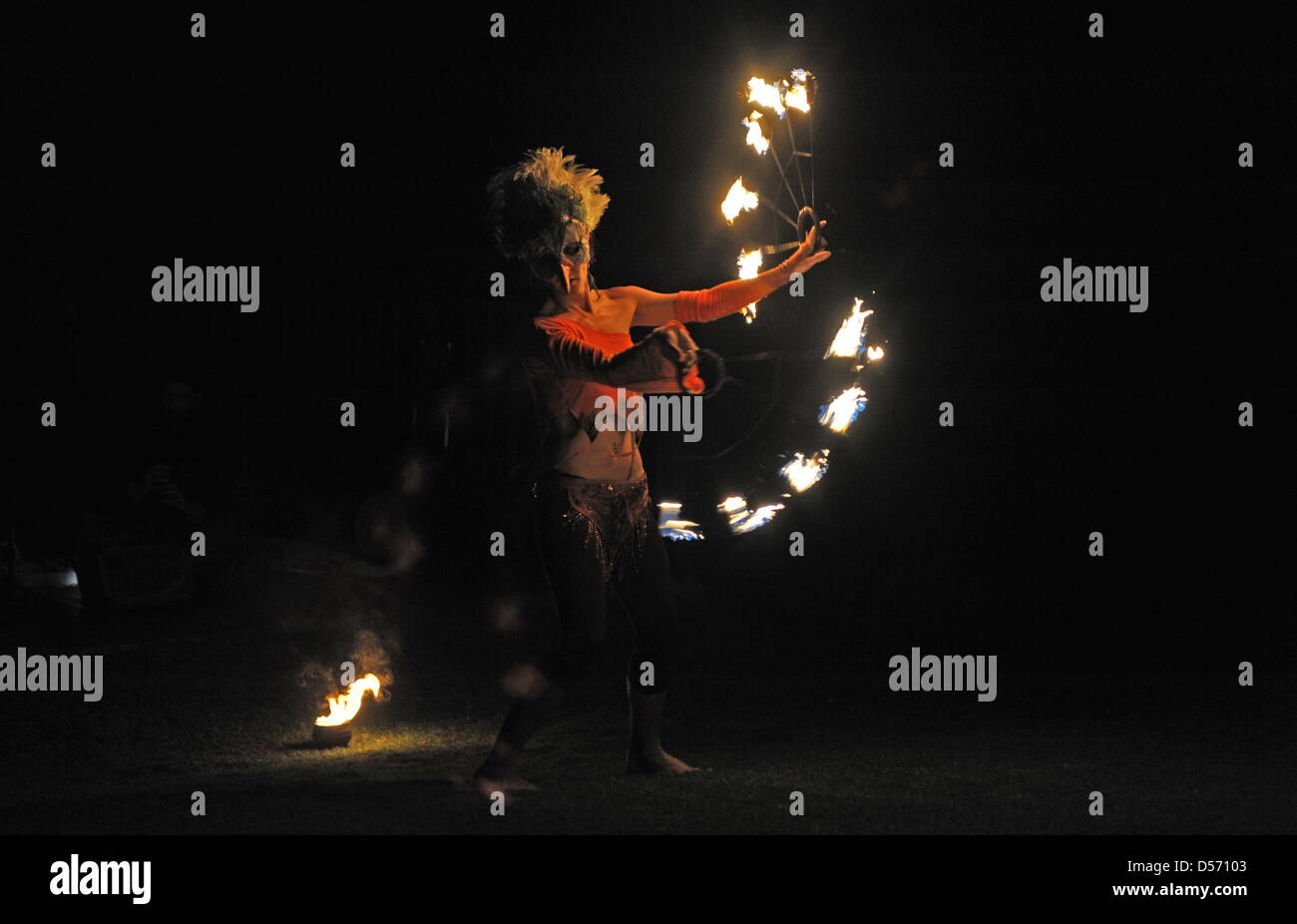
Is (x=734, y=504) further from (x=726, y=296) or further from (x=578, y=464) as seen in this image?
(x=578, y=464)

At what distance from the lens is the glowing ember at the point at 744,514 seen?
6996 millimetres

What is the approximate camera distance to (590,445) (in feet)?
17.9

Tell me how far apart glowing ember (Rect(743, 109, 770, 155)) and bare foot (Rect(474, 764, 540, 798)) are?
3.03 m

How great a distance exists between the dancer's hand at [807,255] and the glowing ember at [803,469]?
164 cm

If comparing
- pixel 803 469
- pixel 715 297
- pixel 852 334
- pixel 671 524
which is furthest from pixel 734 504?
pixel 715 297

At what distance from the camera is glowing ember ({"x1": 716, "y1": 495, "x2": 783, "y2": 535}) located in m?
7.00

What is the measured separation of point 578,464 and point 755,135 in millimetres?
2305

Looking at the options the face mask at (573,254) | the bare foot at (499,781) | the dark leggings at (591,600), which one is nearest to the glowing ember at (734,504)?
the dark leggings at (591,600)

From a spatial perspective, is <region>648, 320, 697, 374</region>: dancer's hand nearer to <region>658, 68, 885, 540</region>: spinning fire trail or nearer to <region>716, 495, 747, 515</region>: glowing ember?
<region>658, 68, 885, 540</region>: spinning fire trail

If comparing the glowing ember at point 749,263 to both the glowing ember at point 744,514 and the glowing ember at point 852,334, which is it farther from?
the glowing ember at point 744,514

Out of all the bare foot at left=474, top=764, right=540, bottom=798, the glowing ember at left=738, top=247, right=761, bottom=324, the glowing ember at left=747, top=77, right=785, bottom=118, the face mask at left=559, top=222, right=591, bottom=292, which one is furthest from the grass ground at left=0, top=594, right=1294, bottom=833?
the glowing ember at left=747, top=77, right=785, bottom=118

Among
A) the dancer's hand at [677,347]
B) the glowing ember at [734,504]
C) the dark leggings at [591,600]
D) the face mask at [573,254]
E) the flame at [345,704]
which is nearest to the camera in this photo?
the dancer's hand at [677,347]

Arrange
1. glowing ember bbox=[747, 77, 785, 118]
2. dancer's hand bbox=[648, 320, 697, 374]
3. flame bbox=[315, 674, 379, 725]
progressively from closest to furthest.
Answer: dancer's hand bbox=[648, 320, 697, 374]
flame bbox=[315, 674, 379, 725]
glowing ember bbox=[747, 77, 785, 118]

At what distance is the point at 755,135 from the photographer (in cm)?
712
